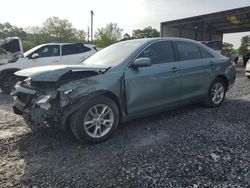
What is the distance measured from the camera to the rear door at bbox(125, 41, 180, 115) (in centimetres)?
458

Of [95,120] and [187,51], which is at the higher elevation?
[187,51]

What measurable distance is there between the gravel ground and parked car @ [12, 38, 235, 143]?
346 mm

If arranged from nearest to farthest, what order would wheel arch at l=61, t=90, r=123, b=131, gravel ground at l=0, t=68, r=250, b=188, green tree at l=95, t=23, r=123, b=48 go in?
gravel ground at l=0, t=68, r=250, b=188, wheel arch at l=61, t=90, r=123, b=131, green tree at l=95, t=23, r=123, b=48

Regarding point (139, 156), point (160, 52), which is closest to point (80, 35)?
point (160, 52)

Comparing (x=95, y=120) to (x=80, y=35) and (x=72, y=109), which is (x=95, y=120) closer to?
(x=72, y=109)

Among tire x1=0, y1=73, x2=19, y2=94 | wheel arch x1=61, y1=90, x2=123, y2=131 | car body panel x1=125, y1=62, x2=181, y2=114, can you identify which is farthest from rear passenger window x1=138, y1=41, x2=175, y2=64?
tire x1=0, y1=73, x2=19, y2=94

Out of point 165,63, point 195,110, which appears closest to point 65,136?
point 165,63

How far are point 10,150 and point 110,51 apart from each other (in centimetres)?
255

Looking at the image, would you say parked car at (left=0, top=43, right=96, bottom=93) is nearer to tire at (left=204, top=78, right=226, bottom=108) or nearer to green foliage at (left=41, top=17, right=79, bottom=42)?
tire at (left=204, top=78, right=226, bottom=108)

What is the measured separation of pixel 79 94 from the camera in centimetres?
395

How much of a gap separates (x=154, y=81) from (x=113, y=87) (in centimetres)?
90

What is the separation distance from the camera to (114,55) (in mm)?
5055

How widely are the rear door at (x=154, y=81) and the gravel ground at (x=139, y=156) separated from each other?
1.49 ft

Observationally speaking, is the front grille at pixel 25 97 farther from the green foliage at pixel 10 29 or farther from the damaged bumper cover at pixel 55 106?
the green foliage at pixel 10 29
